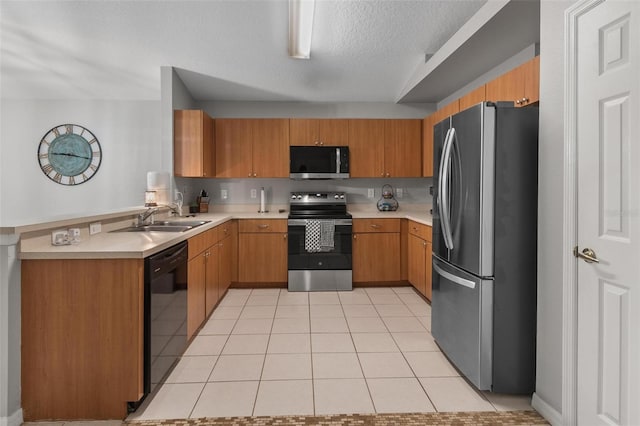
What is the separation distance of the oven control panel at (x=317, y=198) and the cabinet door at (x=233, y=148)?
69cm

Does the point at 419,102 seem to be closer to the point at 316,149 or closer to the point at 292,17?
the point at 316,149

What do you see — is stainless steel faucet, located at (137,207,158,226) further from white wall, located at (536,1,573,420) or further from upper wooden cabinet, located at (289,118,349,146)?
white wall, located at (536,1,573,420)

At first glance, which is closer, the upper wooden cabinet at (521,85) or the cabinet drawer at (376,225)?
the upper wooden cabinet at (521,85)

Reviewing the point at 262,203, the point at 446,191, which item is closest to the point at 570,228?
the point at 446,191

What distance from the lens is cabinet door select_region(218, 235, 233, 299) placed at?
12.6ft

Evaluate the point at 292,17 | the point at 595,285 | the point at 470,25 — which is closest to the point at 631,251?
the point at 595,285

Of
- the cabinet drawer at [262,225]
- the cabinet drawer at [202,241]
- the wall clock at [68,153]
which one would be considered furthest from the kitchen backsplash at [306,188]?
the wall clock at [68,153]

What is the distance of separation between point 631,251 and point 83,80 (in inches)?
218

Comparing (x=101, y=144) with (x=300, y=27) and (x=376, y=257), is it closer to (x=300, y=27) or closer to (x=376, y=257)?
(x=300, y=27)

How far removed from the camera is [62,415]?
1.85 meters

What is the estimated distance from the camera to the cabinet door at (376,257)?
4.52 metres

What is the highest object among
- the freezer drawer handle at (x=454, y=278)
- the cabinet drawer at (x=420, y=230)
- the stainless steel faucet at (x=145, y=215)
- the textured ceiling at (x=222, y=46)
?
the textured ceiling at (x=222, y=46)

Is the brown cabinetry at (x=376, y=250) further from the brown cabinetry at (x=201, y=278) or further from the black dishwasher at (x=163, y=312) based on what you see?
the black dishwasher at (x=163, y=312)

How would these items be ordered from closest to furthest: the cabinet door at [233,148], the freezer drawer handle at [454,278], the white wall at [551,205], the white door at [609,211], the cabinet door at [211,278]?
the white door at [609,211], the white wall at [551,205], the freezer drawer handle at [454,278], the cabinet door at [211,278], the cabinet door at [233,148]
